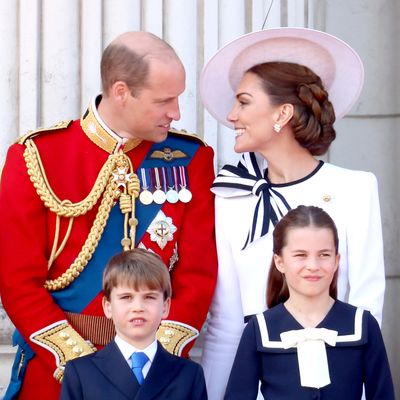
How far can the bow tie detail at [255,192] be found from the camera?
4.25 m

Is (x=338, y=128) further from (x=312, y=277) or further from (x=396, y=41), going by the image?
(x=312, y=277)

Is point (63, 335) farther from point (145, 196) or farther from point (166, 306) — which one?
point (145, 196)

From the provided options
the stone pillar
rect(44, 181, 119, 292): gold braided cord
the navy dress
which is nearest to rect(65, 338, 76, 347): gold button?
rect(44, 181, 119, 292): gold braided cord

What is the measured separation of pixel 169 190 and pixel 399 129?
1.39 meters

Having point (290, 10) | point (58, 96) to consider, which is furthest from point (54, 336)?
point (290, 10)

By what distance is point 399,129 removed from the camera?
17.5ft

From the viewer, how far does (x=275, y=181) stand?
4.35 m

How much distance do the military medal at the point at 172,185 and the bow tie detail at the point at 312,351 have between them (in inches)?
25.2

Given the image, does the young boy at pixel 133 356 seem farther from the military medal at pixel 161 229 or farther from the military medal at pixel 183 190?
the military medal at pixel 183 190

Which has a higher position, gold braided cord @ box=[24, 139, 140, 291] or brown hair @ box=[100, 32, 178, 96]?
brown hair @ box=[100, 32, 178, 96]

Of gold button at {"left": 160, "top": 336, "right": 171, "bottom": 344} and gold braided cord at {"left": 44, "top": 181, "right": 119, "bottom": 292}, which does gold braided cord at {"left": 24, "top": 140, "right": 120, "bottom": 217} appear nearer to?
gold braided cord at {"left": 44, "top": 181, "right": 119, "bottom": 292}

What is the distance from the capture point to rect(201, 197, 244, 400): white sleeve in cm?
429

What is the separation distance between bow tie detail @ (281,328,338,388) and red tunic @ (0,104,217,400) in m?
0.43

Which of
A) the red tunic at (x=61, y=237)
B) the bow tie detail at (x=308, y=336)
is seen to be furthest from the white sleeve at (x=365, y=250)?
the red tunic at (x=61, y=237)
